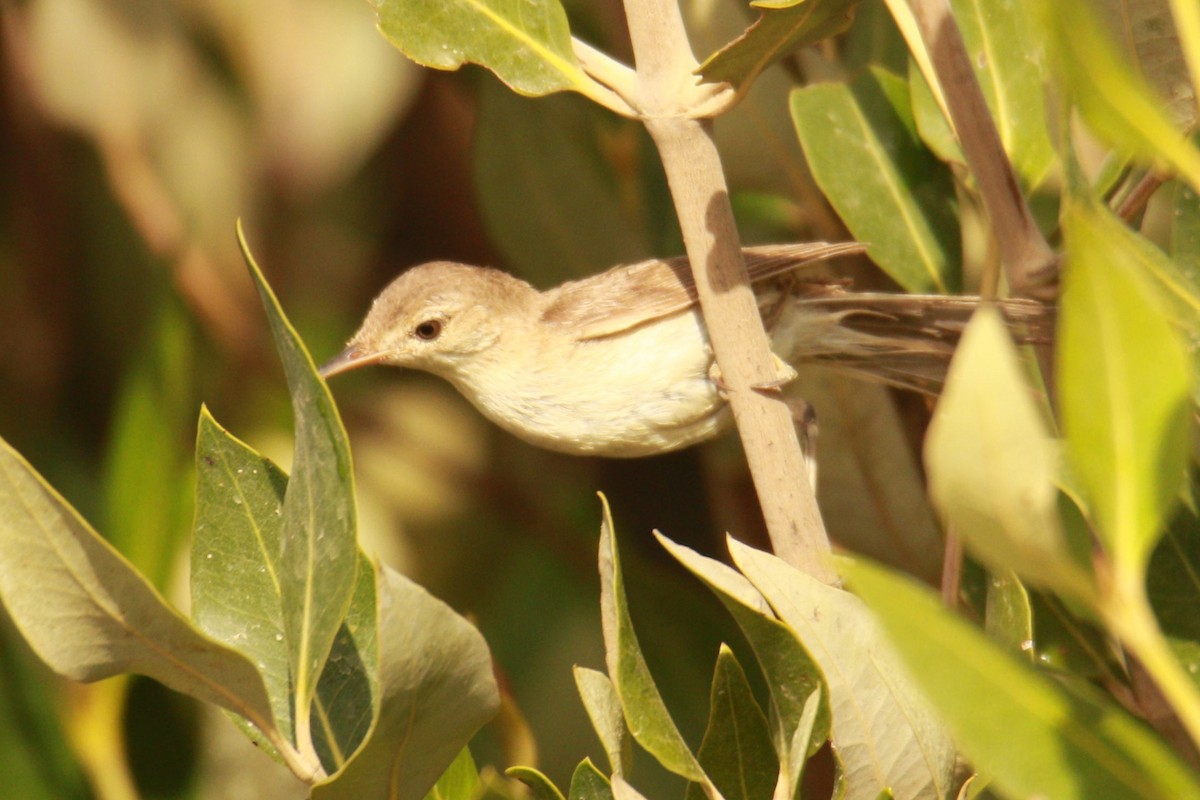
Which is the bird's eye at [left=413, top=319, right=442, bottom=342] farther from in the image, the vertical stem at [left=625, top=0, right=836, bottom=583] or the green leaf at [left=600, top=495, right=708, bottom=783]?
the green leaf at [left=600, top=495, right=708, bottom=783]

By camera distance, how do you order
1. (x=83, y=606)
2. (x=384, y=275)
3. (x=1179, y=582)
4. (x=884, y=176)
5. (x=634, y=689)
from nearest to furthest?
(x=83, y=606) → (x=634, y=689) → (x=1179, y=582) → (x=884, y=176) → (x=384, y=275)

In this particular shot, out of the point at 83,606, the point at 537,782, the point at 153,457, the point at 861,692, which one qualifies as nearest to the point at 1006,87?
the point at 861,692

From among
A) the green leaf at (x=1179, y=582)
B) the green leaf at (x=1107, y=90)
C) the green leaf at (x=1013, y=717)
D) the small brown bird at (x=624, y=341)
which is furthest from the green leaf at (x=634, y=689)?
the small brown bird at (x=624, y=341)

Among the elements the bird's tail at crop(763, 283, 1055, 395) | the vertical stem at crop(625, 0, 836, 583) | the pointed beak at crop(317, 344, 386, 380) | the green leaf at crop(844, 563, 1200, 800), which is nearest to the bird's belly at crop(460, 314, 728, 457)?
the bird's tail at crop(763, 283, 1055, 395)

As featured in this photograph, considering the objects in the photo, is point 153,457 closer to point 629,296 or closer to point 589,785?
point 629,296

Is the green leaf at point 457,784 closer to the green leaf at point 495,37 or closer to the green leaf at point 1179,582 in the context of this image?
the green leaf at point 495,37

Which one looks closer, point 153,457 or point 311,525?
point 311,525

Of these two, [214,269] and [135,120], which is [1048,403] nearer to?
[214,269]
